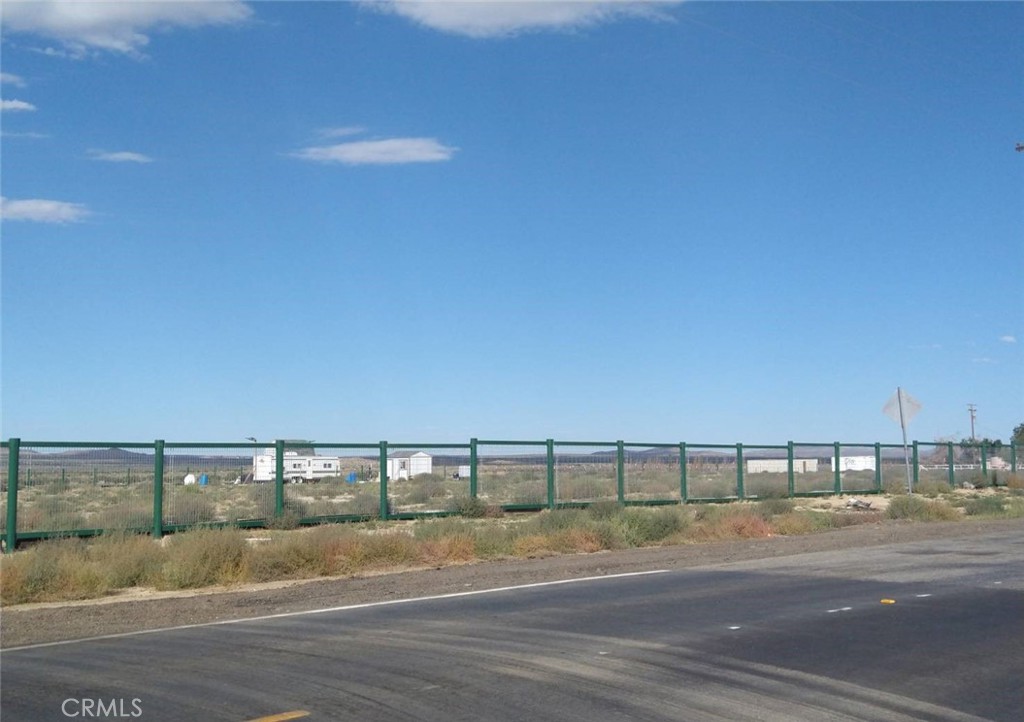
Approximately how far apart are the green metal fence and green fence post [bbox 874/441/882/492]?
144 cm

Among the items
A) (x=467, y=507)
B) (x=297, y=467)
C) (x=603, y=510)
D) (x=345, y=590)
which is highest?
(x=297, y=467)

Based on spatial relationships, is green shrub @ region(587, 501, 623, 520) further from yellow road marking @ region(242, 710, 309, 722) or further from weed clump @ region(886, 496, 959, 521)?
yellow road marking @ region(242, 710, 309, 722)

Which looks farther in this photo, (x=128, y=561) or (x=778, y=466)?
(x=778, y=466)

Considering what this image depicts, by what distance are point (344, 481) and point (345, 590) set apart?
10.8 metres

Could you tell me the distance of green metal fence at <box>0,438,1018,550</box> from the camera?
22.1 meters

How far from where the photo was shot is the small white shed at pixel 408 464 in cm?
2888

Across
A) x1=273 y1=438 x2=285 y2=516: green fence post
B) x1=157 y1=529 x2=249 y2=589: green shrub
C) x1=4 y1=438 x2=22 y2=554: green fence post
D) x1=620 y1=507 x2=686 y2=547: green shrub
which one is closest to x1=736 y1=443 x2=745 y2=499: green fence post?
x1=620 y1=507 x2=686 y2=547: green shrub

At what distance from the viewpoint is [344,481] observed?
28.0 m

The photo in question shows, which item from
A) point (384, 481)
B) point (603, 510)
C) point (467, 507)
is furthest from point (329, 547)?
point (603, 510)

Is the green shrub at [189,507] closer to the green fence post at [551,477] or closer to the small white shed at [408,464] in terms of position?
the small white shed at [408,464]

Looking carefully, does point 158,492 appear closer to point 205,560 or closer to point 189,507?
point 189,507

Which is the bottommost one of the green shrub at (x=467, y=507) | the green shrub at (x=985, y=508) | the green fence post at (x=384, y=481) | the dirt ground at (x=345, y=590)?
the dirt ground at (x=345, y=590)

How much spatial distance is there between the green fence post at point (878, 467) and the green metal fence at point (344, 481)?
4.72 ft

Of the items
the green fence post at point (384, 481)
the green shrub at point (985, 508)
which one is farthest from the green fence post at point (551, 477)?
the green shrub at point (985, 508)
